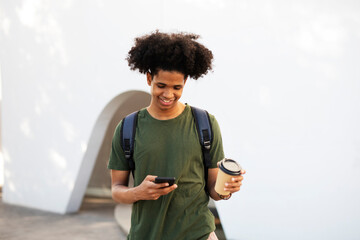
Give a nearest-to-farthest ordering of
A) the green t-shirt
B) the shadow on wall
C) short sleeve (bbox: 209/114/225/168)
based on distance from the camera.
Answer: the green t-shirt → short sleeve (bbox: 209/114/225/168) → the shadow on wall

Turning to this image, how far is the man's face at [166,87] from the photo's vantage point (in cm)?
206

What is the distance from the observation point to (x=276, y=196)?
5.95 m

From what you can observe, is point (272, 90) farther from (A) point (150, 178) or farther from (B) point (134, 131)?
(A) point (150, 178)

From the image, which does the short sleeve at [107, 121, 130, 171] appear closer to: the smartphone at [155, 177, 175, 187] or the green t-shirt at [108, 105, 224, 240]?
the green t-shirt at [108, 105, 224, 240]

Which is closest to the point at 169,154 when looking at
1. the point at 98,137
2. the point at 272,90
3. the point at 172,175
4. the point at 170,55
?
the point at 172,175

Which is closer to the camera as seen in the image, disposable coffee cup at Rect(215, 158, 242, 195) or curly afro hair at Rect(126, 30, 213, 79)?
disposable coffee cup at Rect(215, 158, 242, 195)

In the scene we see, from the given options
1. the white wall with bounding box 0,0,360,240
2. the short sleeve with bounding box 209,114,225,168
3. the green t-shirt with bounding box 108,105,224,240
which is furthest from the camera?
the white wall with bounding box 0,0,360,240

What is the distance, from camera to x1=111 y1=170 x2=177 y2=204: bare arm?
192cm

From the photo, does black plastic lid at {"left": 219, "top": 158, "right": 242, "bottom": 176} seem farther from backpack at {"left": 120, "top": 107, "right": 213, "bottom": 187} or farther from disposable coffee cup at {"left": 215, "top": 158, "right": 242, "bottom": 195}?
backpack at {"left": 120, "top": 107, "right": 213, "bottom": 187}

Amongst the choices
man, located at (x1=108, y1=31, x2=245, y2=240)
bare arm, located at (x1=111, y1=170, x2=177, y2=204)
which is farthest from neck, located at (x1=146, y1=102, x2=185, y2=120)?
bare arm, located at (x1=111, y1=170, x2=177, y2=204)

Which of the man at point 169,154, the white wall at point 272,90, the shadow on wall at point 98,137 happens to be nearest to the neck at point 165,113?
the man at point 169,154

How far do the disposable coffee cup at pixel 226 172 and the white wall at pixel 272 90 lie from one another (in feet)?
12.8

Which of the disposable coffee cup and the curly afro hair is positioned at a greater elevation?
the curly afro hair

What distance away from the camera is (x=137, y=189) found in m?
1.99
